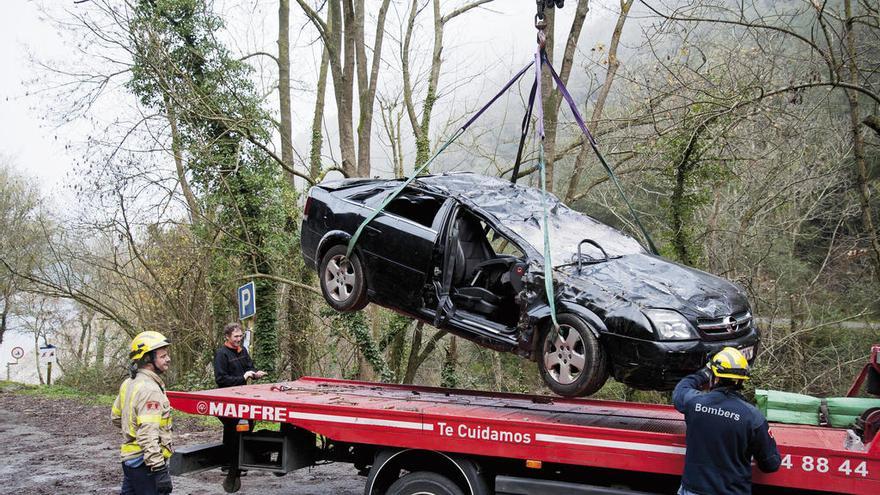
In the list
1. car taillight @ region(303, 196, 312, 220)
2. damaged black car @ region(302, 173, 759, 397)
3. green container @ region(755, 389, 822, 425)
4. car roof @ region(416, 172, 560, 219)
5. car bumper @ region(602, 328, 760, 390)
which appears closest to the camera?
car bumper @ region(602, 328, 760, 390)

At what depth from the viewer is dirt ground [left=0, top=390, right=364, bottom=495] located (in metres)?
8.12

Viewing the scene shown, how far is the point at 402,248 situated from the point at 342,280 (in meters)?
0.83

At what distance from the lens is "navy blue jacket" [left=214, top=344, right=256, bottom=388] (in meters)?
7.94

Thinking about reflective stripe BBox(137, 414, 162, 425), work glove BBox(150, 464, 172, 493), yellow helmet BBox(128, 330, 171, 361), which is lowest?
work glove BBox(150, 464, 172, 493)

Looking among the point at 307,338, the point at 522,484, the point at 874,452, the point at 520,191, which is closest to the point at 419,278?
the point at 520,191

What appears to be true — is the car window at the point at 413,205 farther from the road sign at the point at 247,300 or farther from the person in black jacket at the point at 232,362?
the road sign at the point at 247,300

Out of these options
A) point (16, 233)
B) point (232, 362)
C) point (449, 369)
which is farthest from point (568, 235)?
point (16, 233)

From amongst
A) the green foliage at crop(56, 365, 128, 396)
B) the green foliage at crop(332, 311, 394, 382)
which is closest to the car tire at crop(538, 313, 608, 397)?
the green foliage at crop(332, 311, 394, 382)

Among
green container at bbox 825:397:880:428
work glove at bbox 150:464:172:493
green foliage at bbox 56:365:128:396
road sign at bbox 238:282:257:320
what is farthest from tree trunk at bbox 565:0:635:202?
green foliage at bbox 56:365:128:396

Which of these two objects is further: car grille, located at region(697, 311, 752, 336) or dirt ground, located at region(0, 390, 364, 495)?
dirt ground, located at region(0, 390, 364, 495)

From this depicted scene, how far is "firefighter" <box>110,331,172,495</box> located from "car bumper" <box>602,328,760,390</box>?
10.0ft

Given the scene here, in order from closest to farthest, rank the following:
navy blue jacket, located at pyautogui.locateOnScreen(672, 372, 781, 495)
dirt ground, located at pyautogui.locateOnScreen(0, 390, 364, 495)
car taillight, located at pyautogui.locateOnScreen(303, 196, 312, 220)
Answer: navy blue jacket, located at pyautogui.locateOnScreen(672, 372, 781, 495), car taillight, located at pyautogui.locateOnScreen(303, 196, 312, 220), dirt ground, located at pyautogui.locateOnScreen(0, 390, 364, 495)

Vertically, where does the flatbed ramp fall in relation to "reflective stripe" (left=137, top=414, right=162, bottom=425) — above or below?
below

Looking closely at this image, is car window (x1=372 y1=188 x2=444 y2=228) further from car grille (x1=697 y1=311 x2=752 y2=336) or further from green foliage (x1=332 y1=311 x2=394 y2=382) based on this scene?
green foliage (x1=332 y1=311 x2=394 y2=382)
